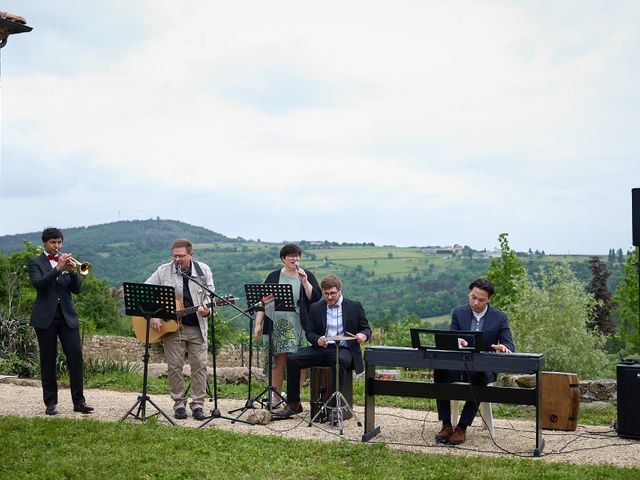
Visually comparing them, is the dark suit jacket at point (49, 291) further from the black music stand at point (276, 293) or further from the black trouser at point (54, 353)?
the black music stand at point (276, 293)

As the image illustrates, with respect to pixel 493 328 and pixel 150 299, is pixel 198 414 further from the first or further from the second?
pixel 493 328

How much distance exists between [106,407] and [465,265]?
6419 cm

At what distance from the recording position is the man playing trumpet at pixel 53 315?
31.2 feet

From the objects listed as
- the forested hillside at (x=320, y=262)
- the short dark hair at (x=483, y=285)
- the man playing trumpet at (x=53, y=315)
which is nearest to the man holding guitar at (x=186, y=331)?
the man playing trumpet at (x=53, y=315)

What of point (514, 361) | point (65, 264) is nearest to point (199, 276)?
point (65, 264)

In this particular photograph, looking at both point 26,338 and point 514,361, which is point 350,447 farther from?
point 26,338

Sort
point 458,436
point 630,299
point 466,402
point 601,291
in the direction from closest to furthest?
point 458,436
point 466,402
point 630,299
point 601,291

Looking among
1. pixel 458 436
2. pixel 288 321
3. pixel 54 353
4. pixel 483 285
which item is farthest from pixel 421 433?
pixel 54 353

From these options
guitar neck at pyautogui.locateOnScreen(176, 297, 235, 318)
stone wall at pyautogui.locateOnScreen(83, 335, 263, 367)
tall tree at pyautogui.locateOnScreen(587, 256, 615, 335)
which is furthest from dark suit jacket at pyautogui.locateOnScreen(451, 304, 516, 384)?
tall tree at pyautogui.locateOnScreen(587, 256, 615, 335)

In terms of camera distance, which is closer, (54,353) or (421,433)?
(421,433)

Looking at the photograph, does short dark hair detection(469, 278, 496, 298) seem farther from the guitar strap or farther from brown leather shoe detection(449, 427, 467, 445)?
the guitar strap

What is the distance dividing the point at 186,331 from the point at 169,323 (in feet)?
0.84

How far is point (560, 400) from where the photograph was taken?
9328 mm

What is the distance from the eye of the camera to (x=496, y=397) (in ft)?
27.5
